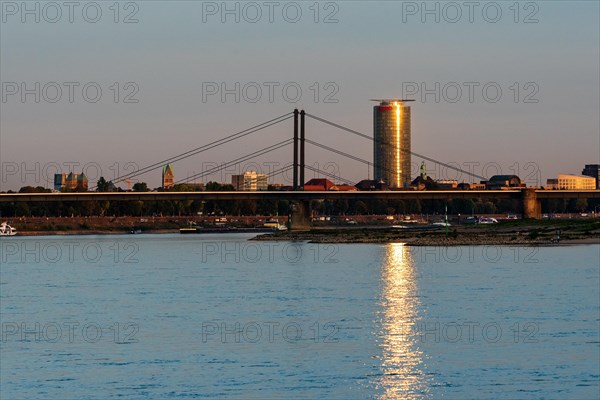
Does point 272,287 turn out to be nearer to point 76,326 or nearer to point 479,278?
point 479,278

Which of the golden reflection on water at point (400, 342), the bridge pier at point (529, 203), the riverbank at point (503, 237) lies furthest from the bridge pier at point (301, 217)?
the golden reflection on water at point (400, 342)

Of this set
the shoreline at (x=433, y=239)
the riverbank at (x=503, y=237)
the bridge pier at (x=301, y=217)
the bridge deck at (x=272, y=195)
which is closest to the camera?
the shoreline at (x=433, y=239)

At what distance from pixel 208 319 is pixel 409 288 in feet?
47.7

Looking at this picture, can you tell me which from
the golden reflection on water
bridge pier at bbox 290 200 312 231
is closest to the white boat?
bridge pier at bbox 290 200 312 231

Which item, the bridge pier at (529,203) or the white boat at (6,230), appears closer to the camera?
the bridge pier at (529,203)

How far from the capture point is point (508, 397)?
2400 cm

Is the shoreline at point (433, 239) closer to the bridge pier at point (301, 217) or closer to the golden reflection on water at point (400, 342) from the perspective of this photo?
the bridge pier at point (301, 217)

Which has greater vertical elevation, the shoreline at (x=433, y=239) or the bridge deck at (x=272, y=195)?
the bridge deck at (x=272, y=195)

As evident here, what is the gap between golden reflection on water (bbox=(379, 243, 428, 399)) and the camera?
25.3 m

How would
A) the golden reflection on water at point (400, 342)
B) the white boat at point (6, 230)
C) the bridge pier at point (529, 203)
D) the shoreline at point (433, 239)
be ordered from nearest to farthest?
the golden reflection on water at point (400, 342) → the shoreline at point (433, 239) → the bridge pier at point (529, 203) → the white boat at point (6, 230)

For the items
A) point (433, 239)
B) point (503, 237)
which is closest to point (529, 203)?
point (433, 239)

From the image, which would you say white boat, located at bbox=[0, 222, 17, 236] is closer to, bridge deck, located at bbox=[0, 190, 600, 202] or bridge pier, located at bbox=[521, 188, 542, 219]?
bridge deck, located at bbox=[0, 190, 600, 202]

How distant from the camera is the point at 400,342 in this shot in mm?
31828

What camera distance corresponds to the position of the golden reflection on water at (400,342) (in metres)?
25.3
